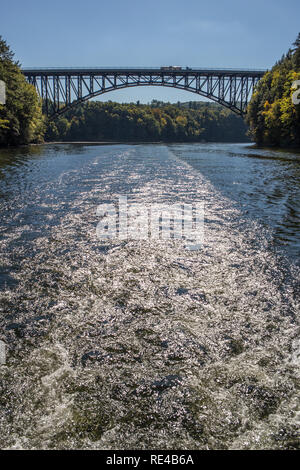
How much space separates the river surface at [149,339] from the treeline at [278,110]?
127 ft

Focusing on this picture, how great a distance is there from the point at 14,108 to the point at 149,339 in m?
43.1

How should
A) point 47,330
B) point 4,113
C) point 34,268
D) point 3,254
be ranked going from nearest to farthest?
point 47,330 < point 34,268 < point 3,254 < point 4,113

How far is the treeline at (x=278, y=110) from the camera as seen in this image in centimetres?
4159

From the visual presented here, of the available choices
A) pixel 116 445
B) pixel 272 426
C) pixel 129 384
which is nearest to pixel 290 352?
pixel 272 426

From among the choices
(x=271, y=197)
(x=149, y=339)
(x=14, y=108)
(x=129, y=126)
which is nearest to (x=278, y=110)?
(x=14, y=108)

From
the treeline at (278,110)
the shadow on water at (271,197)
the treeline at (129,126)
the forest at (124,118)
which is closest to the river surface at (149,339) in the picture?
the shadow on water at (271,197)

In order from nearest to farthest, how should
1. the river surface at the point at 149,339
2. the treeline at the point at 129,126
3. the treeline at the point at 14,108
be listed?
1. the river surface at the point at 149,339
2. the treeline at the point at 14,108
3. the treeline at the point at 129,126

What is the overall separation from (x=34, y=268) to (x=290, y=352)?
4354mm

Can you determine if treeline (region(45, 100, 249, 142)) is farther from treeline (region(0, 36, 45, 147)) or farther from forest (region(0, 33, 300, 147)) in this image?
treeline (region(0, 36, 45, 147))

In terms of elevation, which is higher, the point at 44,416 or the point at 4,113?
the point at 4,113

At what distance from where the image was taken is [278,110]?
45.4m

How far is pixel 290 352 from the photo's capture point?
3.71 metres

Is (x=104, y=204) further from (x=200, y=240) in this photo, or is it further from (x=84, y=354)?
(x=84, y=354)

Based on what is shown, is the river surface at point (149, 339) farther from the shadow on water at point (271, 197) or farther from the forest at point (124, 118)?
the forest at point (124, 118)
